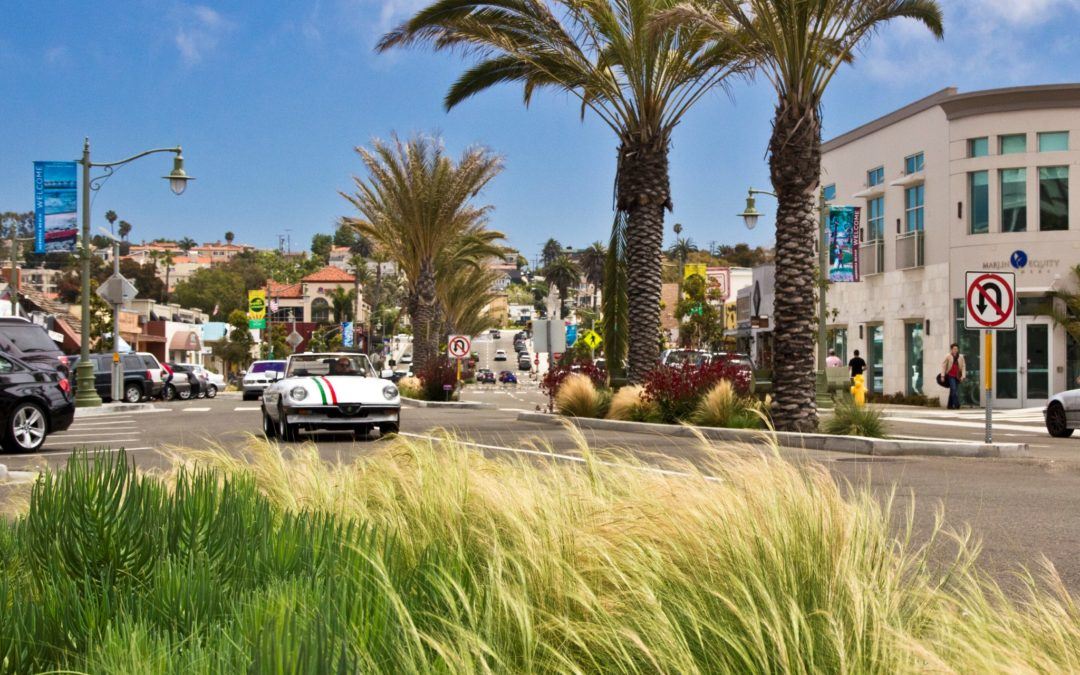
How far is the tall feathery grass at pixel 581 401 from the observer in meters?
25.7

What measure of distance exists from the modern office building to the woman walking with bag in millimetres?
1727

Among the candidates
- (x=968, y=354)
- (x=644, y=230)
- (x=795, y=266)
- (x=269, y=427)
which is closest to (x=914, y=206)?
(x=968, y=354)

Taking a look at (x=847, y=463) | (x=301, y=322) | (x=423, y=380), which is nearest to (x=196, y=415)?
(x=423, y=380)

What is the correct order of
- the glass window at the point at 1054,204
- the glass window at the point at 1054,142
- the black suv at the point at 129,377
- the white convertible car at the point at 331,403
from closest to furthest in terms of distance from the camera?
the white convertible car at the point at 331,403
the glass window at the point at 1054,204
the glass window at the point at 1054,142
the black suv at the point at 129,377

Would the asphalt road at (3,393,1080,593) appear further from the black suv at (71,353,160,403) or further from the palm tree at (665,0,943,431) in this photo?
the black suv at (71,353,160,403)

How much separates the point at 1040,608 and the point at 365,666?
7.08ft

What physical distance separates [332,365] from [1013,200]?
2433cm

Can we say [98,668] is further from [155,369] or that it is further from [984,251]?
[155,369]

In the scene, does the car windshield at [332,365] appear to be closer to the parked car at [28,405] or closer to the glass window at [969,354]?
the parked car at [28,405]

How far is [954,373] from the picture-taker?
109ft

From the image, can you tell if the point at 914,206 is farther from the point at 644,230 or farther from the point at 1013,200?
the point at 644,230

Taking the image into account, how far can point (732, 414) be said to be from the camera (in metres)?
20.9

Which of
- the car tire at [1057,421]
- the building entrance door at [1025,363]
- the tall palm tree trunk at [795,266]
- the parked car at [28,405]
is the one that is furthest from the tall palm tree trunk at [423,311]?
the parked car at [28,405]

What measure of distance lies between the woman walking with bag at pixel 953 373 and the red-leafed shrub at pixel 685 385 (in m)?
11.9
